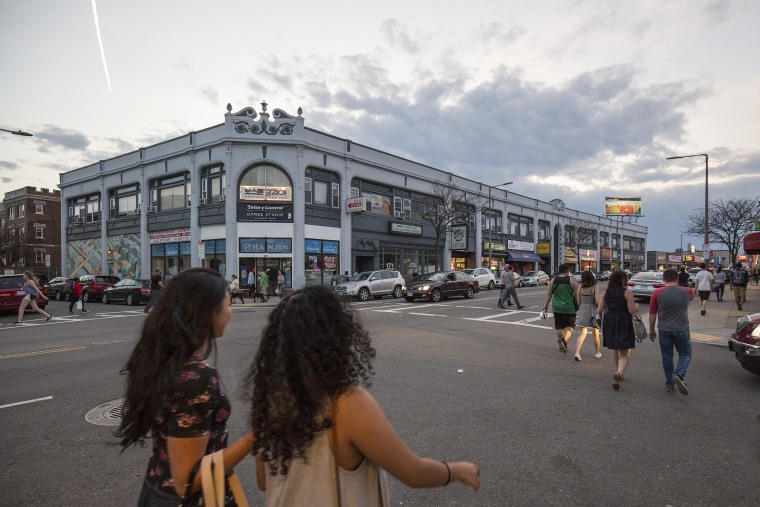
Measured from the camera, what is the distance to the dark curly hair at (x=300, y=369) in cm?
154

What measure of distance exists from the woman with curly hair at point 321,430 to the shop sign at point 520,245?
169 ft

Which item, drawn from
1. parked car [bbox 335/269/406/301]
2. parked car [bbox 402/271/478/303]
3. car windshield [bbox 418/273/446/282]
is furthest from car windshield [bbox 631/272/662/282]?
parked car [bbox 335/269/406/301]

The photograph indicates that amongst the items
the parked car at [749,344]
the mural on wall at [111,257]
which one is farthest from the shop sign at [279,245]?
the parked car at [749,344]

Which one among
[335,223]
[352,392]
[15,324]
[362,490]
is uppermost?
[335,223]

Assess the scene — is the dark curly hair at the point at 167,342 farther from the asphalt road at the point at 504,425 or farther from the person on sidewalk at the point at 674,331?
the person on sidewalk at the point at 674,331

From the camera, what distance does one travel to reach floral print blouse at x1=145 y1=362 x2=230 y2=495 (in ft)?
5.45

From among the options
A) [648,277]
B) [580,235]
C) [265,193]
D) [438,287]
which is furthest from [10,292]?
[580,235]

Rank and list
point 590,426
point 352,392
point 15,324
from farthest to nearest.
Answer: point 15,324, point 590,426, point 352,392

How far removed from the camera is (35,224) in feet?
183

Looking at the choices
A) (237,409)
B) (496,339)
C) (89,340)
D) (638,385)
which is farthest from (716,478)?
(89,340)

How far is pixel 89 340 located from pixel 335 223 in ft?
70.9

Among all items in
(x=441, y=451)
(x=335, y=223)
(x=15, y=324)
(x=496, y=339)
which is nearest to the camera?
(x=441, y=451)

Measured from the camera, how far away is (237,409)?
212 inches

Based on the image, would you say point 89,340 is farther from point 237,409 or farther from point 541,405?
point 541,405
